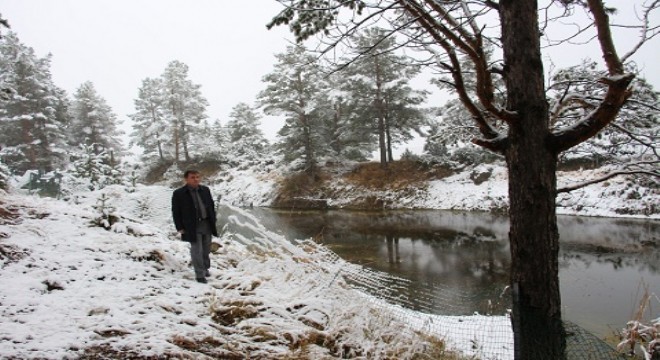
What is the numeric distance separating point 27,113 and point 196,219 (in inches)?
1049

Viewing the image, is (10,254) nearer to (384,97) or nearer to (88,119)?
(384,97)

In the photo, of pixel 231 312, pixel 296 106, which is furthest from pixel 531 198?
pixel 296 106

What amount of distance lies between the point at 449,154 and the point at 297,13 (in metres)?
20.9

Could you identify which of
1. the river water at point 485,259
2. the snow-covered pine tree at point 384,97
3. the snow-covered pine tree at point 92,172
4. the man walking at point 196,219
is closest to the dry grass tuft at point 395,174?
the snow-covered pine tree at point 384,97

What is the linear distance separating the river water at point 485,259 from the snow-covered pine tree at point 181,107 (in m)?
19.0

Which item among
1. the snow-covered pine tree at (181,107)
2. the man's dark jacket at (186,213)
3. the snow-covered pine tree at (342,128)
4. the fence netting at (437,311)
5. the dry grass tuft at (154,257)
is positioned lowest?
the fence netting at (437,311)

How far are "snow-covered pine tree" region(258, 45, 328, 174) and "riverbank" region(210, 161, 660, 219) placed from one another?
1.87 m

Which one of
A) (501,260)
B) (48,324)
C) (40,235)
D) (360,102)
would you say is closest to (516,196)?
(48,324)

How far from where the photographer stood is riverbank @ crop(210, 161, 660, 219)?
14.9 m

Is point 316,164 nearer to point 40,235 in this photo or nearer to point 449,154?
point 449,154

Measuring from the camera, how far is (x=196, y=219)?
16.4 feet

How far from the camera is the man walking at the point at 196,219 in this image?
480 centimetres

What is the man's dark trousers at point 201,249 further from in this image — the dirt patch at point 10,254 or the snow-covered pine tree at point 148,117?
the snow-covered pine tree at point 148,117

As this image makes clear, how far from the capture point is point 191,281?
465cm
